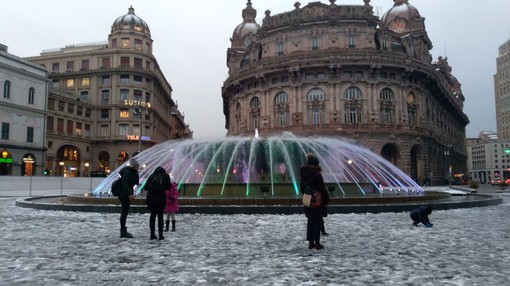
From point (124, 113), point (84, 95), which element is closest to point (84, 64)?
point (84, 95)

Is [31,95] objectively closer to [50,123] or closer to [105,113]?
[50,123]

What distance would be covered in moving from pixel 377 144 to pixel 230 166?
1438 inches

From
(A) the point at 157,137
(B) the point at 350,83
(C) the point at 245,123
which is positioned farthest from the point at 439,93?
(A) the point at 157,137

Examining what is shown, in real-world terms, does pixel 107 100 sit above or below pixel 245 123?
above

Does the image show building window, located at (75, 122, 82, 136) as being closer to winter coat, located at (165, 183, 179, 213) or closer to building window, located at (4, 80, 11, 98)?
building window, located at (4, 80, 11, 98)

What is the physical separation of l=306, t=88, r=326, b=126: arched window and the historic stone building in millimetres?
30086

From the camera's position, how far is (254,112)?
6306cm

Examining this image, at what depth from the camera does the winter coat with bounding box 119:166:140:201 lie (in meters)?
9.83

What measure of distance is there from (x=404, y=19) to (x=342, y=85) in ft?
104

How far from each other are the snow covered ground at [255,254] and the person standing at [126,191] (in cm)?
31

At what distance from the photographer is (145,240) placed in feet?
31.6

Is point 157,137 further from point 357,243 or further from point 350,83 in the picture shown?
point 357,243

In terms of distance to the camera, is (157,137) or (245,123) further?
(157,137)

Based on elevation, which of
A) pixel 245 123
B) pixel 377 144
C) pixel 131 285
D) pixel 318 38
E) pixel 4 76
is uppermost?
pixel 318 38
